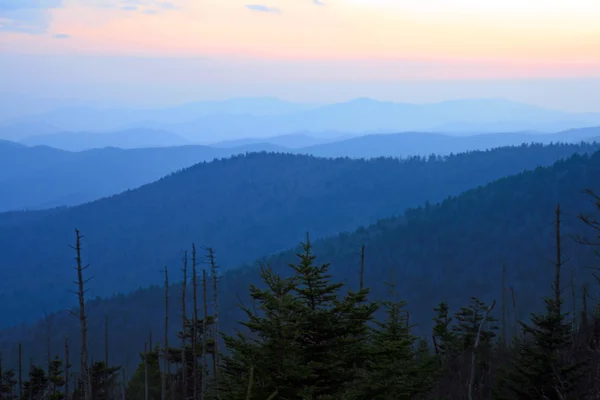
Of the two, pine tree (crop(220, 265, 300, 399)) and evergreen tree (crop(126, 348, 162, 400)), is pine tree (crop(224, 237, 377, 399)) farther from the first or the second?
evergreen tree (crop(126, 348, 162, 400))

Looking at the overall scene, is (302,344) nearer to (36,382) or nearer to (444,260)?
(36,382)

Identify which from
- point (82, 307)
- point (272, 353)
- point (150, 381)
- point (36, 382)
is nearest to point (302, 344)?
point (272, 353)

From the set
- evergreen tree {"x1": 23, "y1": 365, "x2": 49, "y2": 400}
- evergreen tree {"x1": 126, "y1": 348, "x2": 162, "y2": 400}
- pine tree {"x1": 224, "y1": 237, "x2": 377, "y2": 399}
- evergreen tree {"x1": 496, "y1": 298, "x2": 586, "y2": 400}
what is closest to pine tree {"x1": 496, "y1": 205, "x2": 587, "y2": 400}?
evergreen tree {"x1": 496, "y1": 298, "x2": 586, "y2": 400}

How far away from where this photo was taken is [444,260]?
474 ft

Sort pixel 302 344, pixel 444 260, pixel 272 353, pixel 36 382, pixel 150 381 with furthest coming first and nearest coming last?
pixel 444 260, pixel 150 381, pixel 36 382, pixel 302 344, pixel 272 353

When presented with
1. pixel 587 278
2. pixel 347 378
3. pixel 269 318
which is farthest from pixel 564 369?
pixel 587 278

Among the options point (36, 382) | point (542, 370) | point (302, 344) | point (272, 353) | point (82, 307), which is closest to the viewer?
point (272, 353)

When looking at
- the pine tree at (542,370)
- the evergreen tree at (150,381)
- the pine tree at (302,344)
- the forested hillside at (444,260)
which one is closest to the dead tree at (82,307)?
the evergreen tree at (150,381)

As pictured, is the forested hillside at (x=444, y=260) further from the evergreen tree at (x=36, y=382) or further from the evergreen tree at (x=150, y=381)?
the evergreen tree at (x=36, y=382)

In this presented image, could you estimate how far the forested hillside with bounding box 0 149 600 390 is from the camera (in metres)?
128

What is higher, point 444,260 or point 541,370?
point 541,370

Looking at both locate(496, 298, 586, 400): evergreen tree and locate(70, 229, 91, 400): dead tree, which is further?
locate(70, 229, 91, 400): dead tree

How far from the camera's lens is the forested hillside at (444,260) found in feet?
421

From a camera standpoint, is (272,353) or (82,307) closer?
(272,353)
